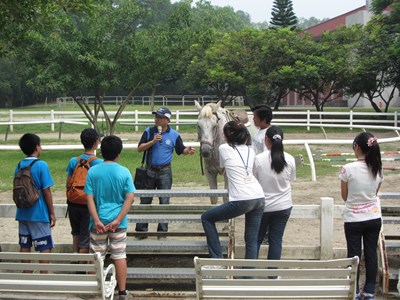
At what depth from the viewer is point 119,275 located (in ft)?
19.1

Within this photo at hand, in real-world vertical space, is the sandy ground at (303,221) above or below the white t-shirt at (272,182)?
below

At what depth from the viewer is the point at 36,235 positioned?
6.23 m

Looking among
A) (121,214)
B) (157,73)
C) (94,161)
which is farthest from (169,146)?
(157,73)

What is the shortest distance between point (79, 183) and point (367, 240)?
3.00 m

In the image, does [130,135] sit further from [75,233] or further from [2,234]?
[75,233]

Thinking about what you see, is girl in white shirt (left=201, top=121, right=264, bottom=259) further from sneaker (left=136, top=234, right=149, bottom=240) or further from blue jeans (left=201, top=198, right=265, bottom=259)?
sneaker (left=136, top=234, right=149, bottom=240)

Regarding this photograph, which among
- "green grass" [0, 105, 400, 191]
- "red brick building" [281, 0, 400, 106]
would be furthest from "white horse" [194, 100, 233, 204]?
"red brick building" [281, 0, 400, 106]

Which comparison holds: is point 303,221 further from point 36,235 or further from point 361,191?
point 36,235

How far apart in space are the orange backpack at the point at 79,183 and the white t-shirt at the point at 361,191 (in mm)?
2646

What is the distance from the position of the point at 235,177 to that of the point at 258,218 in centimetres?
51

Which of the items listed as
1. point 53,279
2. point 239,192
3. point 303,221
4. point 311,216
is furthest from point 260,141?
point 53,279

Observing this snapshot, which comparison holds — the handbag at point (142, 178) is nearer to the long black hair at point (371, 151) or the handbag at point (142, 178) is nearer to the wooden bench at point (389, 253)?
the wooden bench at point (389, 253)

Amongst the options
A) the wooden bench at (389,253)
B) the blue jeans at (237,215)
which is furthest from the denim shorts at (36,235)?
the wooden bench at (389,253)

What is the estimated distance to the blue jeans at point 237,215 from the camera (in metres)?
5.95
